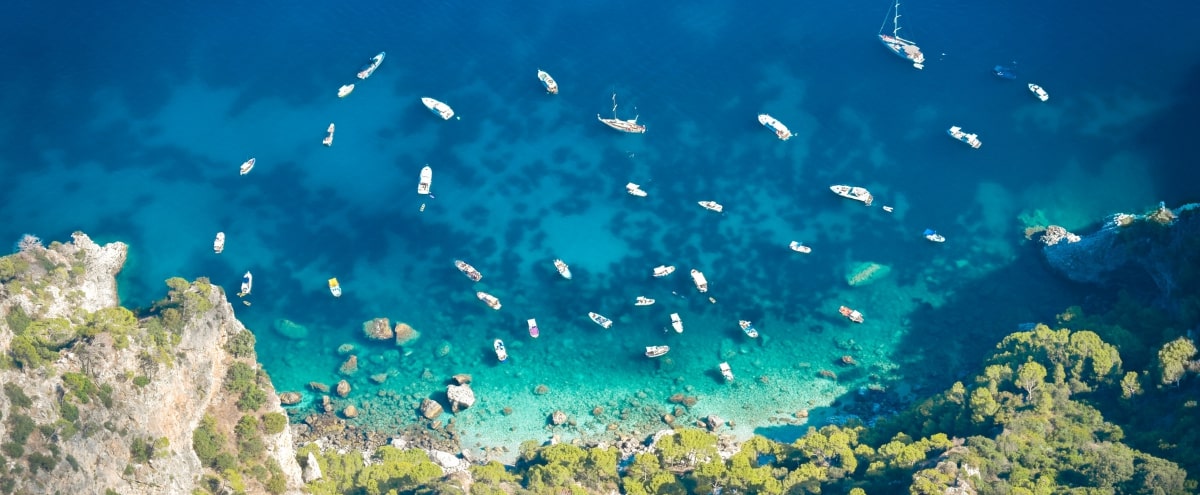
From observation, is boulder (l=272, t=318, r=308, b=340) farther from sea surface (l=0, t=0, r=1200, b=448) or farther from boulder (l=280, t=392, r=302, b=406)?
boulder (l=280, t=392, r=302, b=406)

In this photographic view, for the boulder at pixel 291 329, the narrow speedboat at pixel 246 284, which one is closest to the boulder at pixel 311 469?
the boulder at pixel 291 329

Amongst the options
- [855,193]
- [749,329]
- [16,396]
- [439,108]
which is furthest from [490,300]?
[16,396]

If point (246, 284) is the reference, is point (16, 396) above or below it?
below

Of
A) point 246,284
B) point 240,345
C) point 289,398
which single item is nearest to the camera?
point 240,345

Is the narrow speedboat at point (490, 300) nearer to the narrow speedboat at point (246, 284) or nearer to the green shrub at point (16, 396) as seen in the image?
the narrow speedboat at point (246, 284)

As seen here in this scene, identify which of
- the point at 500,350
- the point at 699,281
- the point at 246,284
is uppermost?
the point at 246,284

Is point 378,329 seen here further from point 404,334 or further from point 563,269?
point 563,269

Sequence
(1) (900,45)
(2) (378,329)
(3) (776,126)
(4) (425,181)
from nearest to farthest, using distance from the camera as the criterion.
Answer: (2) (378,329), (4) (425,181), (3) (776,126), (1) (900,45)
